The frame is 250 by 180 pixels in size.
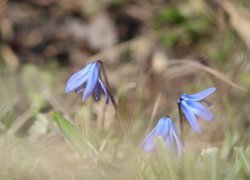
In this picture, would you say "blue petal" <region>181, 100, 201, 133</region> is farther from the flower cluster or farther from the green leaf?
the green leaf

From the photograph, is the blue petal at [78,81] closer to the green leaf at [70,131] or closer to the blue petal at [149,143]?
the green leaf at [70,131]

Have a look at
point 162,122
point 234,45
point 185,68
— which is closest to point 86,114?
point 162,122

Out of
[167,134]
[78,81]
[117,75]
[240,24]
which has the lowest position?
[117,75]

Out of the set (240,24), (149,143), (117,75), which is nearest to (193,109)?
(149,143)

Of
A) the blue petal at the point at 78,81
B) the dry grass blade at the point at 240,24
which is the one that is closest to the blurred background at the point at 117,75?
the dry grass blade at the point at 240,24

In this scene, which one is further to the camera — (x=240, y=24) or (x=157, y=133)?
(x=240, y=24)

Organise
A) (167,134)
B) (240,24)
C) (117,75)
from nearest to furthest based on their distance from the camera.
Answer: (167,134), (240,24), (117,75)

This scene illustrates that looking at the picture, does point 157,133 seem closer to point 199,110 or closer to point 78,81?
point 199,110

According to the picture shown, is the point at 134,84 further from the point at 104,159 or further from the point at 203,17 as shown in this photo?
the point at 203,17
